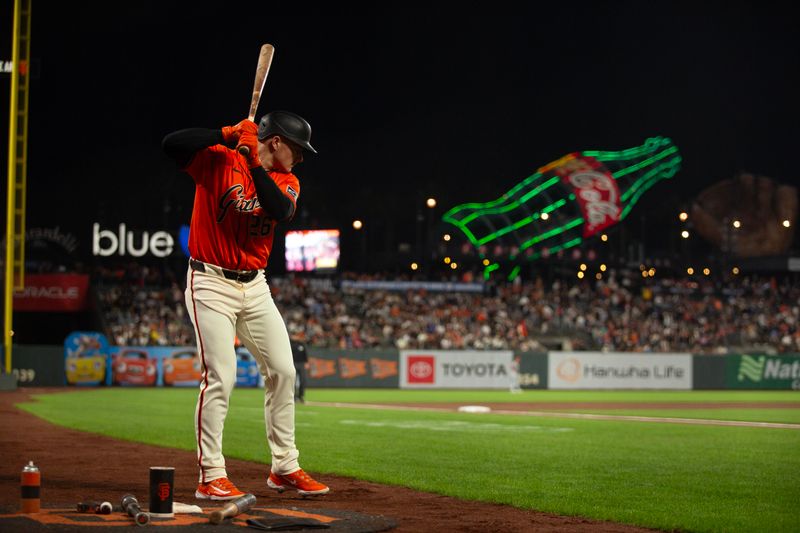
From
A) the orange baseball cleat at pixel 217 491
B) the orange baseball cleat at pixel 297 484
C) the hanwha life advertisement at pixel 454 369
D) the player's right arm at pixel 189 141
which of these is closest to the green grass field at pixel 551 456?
the orange baseball cleat at pixel 297 484

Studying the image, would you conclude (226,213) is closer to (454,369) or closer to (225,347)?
(225,347)

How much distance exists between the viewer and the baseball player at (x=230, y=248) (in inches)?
251

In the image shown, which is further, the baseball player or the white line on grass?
the white line on grass

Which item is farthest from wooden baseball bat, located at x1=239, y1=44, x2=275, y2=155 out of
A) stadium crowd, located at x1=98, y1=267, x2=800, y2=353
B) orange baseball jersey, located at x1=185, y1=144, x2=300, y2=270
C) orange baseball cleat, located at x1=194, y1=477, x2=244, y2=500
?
stadium crowd, located at x1=98, y1=267, x2=800, y2=353

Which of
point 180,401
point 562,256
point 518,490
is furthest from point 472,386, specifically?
point 518,490

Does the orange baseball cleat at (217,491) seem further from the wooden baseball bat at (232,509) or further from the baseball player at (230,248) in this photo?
the wooden baseball bat at (232,509)

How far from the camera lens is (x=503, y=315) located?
4456 centimetres

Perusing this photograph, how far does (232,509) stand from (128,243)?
39.8 m

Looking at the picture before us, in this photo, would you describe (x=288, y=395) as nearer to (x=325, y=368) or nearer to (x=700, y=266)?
(x=325, y=368)

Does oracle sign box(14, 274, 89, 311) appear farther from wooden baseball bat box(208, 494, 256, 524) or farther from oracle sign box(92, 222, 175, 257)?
wooden baseball bat box(208, 494, 256, 524)

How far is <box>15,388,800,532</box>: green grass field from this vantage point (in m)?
7.52

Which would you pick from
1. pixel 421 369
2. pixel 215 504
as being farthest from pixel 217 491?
pixel 421 369

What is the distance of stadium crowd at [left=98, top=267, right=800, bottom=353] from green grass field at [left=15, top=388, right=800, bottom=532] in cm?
1826

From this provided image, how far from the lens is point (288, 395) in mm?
7098
